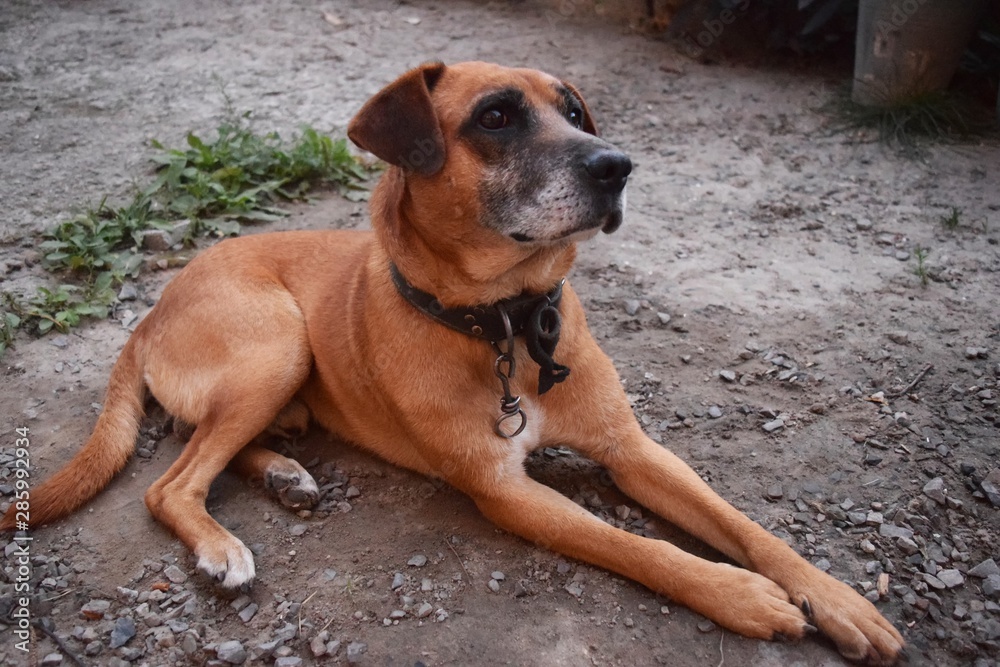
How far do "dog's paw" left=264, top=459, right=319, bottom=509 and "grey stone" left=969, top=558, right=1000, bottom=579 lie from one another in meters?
2.28

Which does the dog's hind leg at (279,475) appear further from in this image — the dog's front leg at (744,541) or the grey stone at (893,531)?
the grey stone at (893,531)

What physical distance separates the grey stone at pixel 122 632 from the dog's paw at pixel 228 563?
27 centimetres

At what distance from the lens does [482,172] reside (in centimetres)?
274

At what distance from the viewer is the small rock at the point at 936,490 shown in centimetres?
292

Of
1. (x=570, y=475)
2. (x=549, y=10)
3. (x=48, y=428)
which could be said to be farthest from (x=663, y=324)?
(x=549, y=10)

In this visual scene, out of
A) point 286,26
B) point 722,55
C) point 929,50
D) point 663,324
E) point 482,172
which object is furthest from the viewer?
point 286,26

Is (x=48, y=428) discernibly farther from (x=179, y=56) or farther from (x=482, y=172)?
(x=179, y=56)

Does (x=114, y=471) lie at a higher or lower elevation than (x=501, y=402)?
lower

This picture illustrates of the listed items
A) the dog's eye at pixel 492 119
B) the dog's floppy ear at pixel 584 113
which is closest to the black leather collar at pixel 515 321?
the dog's eye at pixel 492 119

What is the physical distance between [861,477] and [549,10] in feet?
20.9

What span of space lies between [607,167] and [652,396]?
133 cm

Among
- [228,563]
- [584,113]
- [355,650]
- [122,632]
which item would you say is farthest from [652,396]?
[122,632]

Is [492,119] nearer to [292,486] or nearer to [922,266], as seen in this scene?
[292,486]

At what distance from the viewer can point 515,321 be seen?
2889 mm
